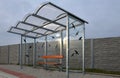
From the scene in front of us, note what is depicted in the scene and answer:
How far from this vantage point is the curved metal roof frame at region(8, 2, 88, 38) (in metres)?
12.5

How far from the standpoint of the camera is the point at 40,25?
1534 centimetres

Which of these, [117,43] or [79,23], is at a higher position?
[79,23]

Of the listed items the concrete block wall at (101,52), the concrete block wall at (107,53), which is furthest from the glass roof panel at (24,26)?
the concrete block wall at (107,53)

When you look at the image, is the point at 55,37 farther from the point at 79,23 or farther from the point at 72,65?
the point at 79,23

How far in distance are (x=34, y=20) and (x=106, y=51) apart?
5.19 meters

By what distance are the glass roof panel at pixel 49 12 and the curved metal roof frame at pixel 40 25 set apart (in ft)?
0.37

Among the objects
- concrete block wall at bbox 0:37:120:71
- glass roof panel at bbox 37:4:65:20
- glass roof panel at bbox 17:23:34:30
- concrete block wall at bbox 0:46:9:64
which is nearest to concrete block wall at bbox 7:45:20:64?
concrete block wall at bbox 0:46:9:64

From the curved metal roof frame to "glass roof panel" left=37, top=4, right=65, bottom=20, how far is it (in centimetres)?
11

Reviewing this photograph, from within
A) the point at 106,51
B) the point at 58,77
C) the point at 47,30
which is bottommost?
the point at 58,77

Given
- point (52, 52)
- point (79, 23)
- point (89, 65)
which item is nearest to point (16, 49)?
point (52, 52)

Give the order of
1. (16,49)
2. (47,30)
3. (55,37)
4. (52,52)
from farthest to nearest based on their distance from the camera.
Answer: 1. (16,49)
2. (52,52)
3. (55,37)
4. (47,30)

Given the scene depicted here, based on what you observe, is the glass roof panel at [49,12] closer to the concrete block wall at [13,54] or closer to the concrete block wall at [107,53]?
the concrete block wall at [107,53]

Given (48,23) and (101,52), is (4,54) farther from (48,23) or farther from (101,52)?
(48,23)

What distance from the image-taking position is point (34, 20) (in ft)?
48.1
